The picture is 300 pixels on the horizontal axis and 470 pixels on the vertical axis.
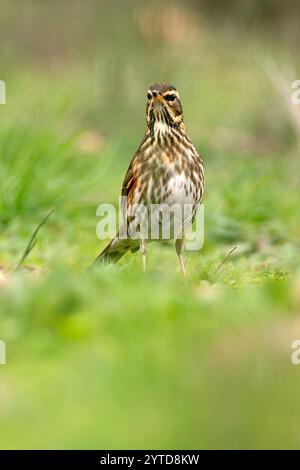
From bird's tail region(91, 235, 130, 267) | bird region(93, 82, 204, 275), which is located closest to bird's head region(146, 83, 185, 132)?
bird region(93, 82, 204, 275)

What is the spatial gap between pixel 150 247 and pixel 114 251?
0.83 meters

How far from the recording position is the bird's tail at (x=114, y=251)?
7.64 m

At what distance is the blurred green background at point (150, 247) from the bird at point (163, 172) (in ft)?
1.15

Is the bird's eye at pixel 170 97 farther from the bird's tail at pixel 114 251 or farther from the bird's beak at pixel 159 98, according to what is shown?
the bird's tail at pixel 114 251

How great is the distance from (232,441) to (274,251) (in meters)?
4.78

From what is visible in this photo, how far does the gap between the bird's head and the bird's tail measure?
2.76 feet

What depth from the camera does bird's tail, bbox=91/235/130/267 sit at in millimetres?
7641

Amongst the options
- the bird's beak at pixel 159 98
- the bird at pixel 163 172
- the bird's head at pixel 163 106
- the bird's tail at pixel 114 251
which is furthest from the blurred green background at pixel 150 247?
the bird's beak at pixel 159 98

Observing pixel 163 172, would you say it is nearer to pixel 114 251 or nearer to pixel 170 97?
pixel 170 97

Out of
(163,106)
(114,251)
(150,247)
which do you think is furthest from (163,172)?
(150,247)

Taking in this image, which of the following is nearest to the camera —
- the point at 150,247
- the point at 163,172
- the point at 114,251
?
the point at 163,172

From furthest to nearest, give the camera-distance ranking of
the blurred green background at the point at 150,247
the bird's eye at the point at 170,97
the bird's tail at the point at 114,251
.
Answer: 1. the bird's tail at the point at 114,251
2. the bird's eye at the point at 170,97
3. the blurred green background at the point at 150,247

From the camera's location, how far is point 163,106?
720 cm

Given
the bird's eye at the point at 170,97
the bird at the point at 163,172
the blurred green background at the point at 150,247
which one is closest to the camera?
the blurred green background at the point at 150,247
